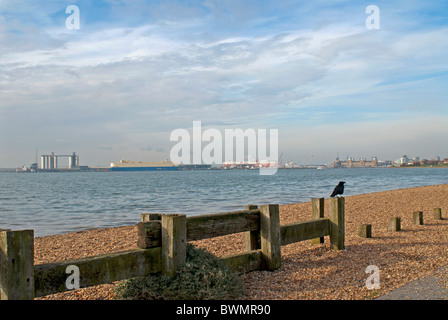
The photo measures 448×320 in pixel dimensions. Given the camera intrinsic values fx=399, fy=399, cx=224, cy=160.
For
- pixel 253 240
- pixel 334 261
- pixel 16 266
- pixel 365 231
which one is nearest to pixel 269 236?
pixel 253 240

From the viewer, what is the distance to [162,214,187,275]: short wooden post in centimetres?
504

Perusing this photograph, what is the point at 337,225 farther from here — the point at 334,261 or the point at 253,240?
the point at 253,240

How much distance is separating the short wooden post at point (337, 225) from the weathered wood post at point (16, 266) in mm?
5828

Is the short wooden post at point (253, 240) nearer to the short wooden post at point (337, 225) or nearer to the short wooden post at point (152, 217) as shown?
the short wooden post at point (152, 217)

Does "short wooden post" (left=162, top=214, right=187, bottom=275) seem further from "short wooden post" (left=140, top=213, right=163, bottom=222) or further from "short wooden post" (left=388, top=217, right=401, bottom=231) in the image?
"short wooden post" (left=388, top=217, right=401, bottom=231)

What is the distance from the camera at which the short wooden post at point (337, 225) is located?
8164 millimetres

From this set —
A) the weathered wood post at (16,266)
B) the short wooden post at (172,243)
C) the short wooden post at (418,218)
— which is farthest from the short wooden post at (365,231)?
the weathered wood post at (16,266)

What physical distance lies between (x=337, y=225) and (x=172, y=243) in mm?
4335

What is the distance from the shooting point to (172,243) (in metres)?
5.04

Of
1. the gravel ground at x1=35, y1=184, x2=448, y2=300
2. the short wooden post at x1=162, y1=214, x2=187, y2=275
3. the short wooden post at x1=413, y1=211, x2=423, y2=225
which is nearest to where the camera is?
the short wooden post at x1=162, y1=214, x2=187, y2=275

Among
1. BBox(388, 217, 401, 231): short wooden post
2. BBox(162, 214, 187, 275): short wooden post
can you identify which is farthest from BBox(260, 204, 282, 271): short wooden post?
BBox(388, 217, 401, 231): short wooden post

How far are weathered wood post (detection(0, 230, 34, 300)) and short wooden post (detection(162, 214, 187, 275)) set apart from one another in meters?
1.58
